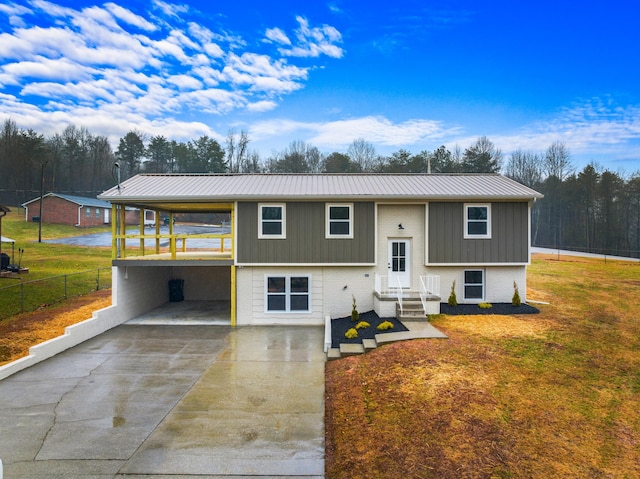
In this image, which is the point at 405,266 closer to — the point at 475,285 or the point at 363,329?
the point at 475,285

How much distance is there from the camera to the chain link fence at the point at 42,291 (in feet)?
46.9

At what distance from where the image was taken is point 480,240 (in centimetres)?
1325

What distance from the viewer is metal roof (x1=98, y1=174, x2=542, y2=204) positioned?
12680 mm

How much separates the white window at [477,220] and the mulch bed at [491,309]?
2.66 m

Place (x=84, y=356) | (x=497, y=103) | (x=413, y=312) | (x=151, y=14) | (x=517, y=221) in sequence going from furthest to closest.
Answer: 1. (x=497, y=103)
2. (x=151, y=14)
3. (x=517, y=221)
4. (x=413, y=312)
5. (x=84, y=356)

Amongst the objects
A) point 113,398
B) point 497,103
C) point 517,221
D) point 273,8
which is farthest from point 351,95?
point 113,398

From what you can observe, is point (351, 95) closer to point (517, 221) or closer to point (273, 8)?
point (273, 8)

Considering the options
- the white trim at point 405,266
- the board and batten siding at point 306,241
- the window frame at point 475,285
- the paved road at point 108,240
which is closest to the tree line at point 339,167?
the paved road at point 108,240

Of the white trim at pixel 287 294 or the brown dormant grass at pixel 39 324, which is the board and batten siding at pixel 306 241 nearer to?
the white trim at pixel 287 294

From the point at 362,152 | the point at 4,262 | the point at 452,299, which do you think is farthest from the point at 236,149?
the point at 452,299

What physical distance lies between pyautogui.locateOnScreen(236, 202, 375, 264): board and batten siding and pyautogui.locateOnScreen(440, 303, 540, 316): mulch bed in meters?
3.25

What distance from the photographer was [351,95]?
3031 centimetres

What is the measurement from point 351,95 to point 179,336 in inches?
989

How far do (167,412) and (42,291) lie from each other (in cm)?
1436
